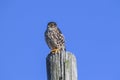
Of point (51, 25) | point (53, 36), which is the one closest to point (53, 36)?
point (53, 36)

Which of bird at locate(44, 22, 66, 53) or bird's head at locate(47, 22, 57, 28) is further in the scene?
bird's head at locate(47, 22, 57, 28)

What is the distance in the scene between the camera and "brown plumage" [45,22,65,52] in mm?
12094

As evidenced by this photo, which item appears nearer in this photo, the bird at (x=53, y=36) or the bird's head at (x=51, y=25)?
the bird at (x=53, y=36)

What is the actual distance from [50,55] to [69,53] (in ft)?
1.13

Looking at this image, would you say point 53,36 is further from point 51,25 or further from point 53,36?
point 51,25

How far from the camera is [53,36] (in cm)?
1344

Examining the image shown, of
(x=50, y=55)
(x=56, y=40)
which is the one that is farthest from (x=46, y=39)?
(x=50, y=55)

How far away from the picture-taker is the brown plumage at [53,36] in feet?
39.7

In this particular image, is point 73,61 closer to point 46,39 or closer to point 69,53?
point 69,53

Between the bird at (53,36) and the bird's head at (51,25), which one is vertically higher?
the bird's head at (51,25)

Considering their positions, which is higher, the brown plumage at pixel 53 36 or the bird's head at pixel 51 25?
the bird's head at pixel 51 25

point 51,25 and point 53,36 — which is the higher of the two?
point 51,25

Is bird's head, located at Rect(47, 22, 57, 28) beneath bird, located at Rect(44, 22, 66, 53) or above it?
above

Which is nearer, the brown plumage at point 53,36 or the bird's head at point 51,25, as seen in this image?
the brown plumage at point 53,36
